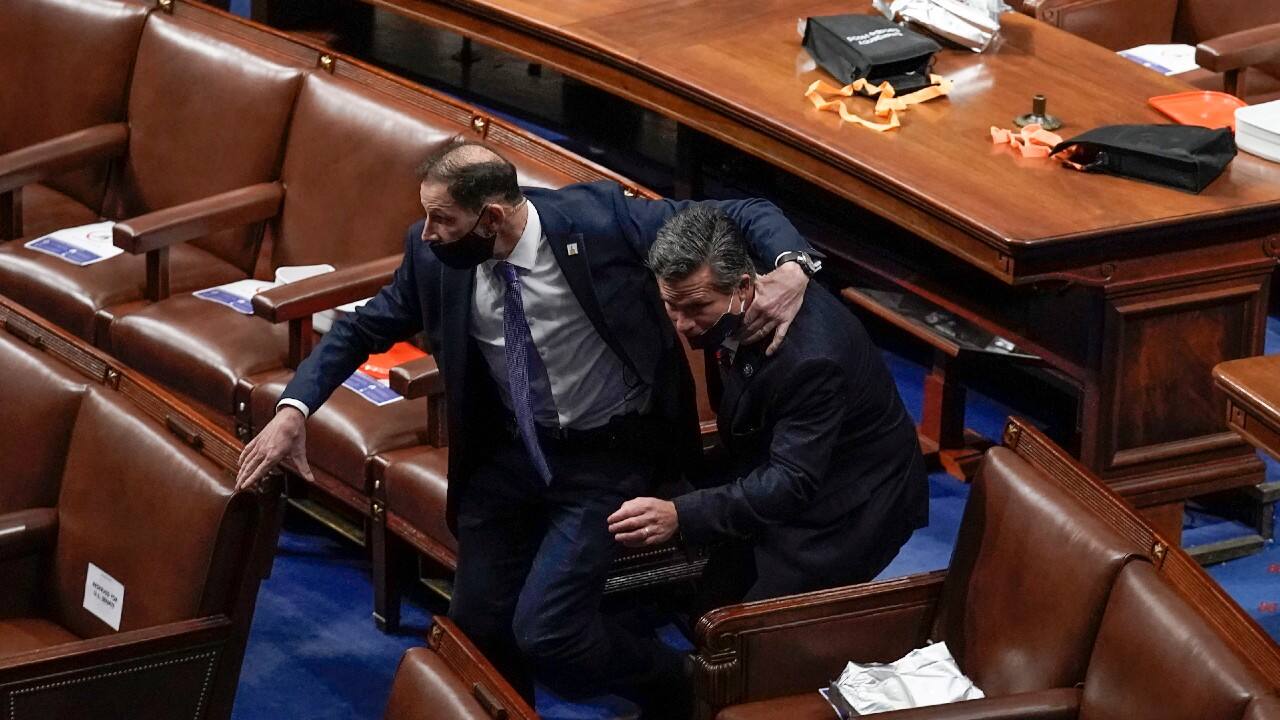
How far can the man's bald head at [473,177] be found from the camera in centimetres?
314

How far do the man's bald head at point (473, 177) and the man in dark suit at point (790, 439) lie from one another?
300 mm

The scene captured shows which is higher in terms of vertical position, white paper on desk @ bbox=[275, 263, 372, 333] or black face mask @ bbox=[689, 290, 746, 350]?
black face mask @ bbox=[689, 290, 746, 350]

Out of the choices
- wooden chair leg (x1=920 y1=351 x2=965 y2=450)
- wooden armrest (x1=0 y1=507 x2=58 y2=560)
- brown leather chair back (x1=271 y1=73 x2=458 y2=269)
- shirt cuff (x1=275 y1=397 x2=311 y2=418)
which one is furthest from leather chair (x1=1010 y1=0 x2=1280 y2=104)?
wooden armrest (x1=0 y1=507 x2=58 y2=560)

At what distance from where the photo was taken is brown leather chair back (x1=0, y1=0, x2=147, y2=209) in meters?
5.05

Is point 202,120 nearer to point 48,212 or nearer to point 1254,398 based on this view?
point 48,212

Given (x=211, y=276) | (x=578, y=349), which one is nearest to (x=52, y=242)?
(x=211, y=276)

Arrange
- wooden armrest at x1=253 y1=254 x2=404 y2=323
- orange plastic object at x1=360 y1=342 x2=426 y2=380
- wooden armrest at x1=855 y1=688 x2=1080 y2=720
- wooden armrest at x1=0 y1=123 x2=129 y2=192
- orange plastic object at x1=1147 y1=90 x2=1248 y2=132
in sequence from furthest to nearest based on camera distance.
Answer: wooden armrest at x1=0 y1=123 x2=129 y2=192
orange plastic object at x1=1147 y1=90 x2=1248 y2=132
orange plastic object at x1=360 y1=342 x2=426 y2=380
wooden armrest at x1=253 y1=254 x2=404 y2=323
wooden armrest at x1=855 y1=688 x2=1080 y2=720

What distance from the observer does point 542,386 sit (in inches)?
131

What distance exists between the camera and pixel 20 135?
207 inches

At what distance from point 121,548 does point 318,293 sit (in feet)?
3.18

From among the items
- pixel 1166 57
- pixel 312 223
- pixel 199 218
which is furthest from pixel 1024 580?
pixel 1166 57

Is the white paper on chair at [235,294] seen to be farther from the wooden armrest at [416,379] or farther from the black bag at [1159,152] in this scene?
the black bag at [1159,152]

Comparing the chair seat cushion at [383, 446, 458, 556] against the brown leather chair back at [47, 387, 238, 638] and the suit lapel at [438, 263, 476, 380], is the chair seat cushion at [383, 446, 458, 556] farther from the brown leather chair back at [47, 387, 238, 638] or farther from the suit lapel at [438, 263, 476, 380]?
the brown leather chair back at [47, 387, 238, 638]

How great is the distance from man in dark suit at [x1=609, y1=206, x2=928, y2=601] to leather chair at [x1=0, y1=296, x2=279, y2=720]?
629 mm
